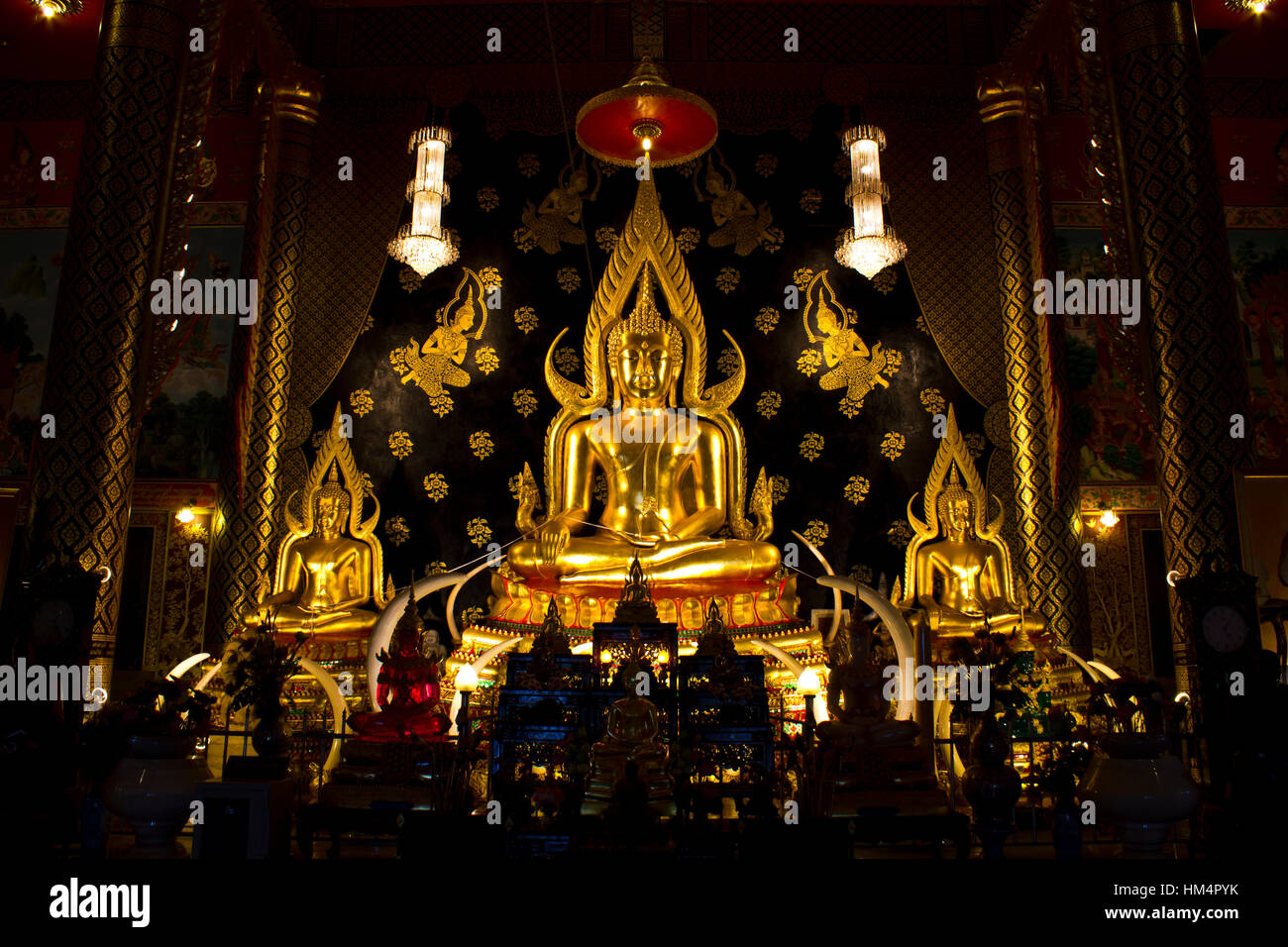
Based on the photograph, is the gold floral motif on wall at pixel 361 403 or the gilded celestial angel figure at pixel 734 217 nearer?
the gold floral motif on wall at pixel 361 403

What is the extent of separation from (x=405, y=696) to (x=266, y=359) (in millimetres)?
3670

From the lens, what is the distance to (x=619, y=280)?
7.34 meters

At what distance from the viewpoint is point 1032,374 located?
22.3ft

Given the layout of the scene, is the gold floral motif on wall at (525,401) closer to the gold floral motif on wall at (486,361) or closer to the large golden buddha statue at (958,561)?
the gold floral motif on wall at (486,361)

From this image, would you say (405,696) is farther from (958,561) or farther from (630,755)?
(958,561)

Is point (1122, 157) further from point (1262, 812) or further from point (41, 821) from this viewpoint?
point (41, 821)

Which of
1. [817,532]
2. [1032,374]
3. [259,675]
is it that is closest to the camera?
[259,675]

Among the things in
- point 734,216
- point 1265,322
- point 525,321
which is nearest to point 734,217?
point 734,216

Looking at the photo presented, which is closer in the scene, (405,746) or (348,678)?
(405,746)

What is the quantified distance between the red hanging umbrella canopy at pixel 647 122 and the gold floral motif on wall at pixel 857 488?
8.22ft

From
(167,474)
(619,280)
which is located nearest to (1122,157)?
(619,280)

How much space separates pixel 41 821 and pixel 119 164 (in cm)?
316

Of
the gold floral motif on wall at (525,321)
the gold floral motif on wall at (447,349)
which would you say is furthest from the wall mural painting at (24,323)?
the gold floral motif on wall at (525,321)

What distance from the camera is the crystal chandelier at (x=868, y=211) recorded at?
6.28 meters
